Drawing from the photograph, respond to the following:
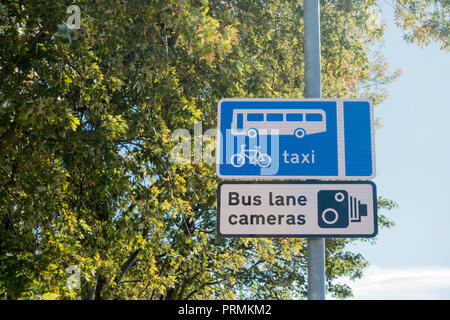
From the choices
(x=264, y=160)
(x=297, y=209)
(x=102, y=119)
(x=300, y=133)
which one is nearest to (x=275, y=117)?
(x=300, y=133)

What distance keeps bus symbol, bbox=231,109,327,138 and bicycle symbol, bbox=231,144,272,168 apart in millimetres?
126

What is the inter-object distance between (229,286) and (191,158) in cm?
504

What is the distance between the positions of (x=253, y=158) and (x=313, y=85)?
0.72 meters

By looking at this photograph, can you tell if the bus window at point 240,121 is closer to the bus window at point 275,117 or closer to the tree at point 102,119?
the bus window at point 275,117

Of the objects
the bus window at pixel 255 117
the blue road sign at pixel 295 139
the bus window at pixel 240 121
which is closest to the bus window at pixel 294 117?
the blue road sign at pixel 295 139

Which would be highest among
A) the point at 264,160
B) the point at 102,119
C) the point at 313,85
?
the point at 102,119

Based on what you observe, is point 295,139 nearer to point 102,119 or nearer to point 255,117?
point 255,117

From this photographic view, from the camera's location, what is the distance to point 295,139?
3414 millimetres

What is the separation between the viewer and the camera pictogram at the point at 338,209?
3225mm

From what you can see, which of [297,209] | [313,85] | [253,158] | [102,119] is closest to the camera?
[297,209]

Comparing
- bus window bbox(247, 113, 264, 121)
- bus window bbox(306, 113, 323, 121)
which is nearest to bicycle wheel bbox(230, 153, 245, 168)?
bus window bbox(247, 113, 264, 121)

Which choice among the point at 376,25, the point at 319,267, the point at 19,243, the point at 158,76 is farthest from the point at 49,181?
the point at 376,25

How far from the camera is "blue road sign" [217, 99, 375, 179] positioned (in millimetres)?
3363
